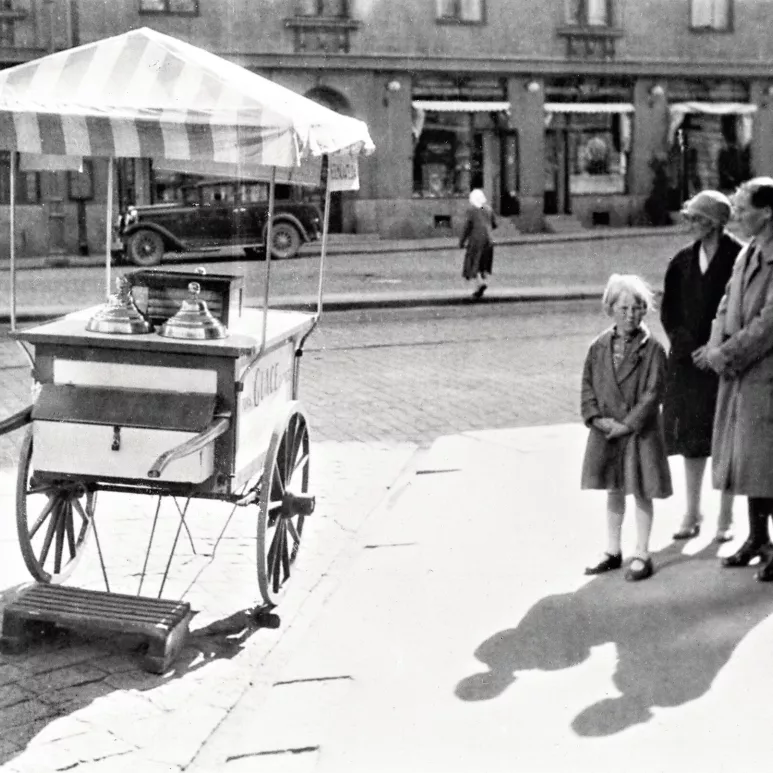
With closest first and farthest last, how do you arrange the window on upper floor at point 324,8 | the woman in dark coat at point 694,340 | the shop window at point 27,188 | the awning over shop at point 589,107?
1. the woman in dark coat at point 694,340
2. the shop window at point 27,188
3. the window on upper floor at point 324,8
4. the awning over shop at point 589,107

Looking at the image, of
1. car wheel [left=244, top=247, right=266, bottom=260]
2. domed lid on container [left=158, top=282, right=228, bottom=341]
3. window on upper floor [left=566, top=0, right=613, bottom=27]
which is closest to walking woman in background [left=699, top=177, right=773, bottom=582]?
domed lid on container [left=158, top=282, right=228, bottom=341]

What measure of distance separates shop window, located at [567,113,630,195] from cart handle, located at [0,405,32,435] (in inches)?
1195

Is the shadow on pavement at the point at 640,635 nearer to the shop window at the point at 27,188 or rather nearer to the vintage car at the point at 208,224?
the vintage car at the point at 208,224

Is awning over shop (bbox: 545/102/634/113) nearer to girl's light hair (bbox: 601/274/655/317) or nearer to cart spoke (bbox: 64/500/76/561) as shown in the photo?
girl's light hair (bbox: 601/274/655/317)

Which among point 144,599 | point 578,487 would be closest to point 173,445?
point 144,599

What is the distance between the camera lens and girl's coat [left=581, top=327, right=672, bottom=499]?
19.7 feet

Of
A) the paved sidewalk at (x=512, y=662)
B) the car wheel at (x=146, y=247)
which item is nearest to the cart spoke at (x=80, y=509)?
the paved sidewalk at (x=512, y=662)

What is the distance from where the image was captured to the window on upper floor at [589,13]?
3400 centimetres

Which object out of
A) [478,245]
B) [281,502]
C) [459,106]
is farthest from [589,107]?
[281,502]

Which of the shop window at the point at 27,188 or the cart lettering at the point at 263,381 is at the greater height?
the shop window at the point at 27,188

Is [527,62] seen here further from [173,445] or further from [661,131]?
[173,445]

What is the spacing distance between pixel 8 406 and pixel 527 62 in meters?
25.2

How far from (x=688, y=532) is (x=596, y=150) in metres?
29.2

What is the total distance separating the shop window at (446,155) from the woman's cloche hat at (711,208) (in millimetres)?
26873
